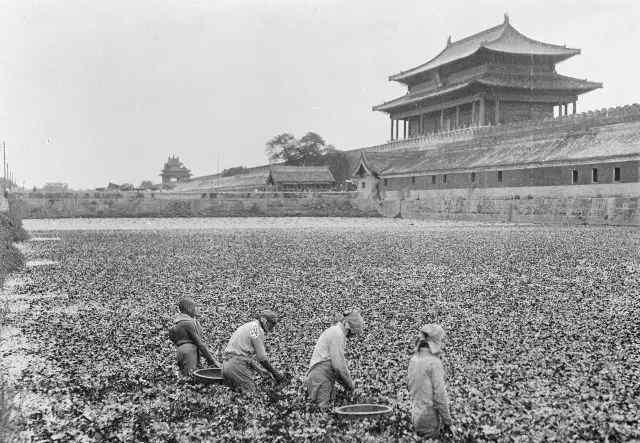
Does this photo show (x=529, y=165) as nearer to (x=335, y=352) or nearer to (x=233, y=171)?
(x=335, y=352)

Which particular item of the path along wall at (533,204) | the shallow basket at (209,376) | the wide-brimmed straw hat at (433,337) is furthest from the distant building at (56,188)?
the wide-brimmed straw hat at (433,337)

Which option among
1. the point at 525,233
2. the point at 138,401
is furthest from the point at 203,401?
the point at 525,233

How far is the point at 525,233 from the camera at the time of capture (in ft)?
103

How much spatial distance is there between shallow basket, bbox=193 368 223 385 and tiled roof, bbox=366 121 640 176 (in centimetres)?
3418

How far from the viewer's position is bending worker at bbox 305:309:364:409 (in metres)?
6.84

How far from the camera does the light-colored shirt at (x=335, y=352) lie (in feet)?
22.4

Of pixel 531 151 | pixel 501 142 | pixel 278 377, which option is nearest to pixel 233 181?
pixel 501 142

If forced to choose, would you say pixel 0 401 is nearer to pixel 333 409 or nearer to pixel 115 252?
pixel 333 409

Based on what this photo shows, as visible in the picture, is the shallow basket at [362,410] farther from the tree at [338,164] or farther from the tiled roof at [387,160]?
the tree at [338,164]

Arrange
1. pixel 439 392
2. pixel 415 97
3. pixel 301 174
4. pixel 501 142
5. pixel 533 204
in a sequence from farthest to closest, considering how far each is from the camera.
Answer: pixel 301 174 → pixel 415 97 → pixel 501 142 → pixel 533 204 → pixel 439 392

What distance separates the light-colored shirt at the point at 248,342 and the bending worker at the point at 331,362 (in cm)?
66

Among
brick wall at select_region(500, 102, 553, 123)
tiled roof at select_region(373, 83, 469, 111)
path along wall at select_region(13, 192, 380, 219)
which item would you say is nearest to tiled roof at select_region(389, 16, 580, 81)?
tiled roof at select_region(373, 83, 469, 111)

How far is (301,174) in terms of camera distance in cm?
7138

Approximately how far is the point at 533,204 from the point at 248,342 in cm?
3832
